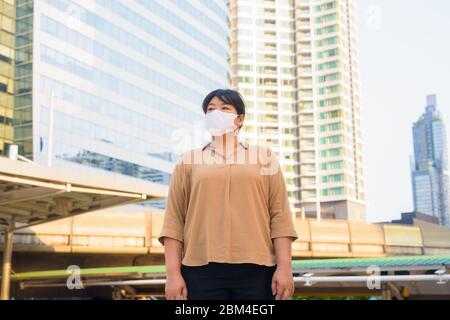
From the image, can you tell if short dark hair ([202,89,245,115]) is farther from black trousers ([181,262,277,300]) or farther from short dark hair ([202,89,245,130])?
black trousers ([181,262,277,300])

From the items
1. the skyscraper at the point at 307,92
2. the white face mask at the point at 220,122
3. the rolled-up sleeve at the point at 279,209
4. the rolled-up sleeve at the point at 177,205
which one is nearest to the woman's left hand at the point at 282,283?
the rolled-up sleeve at the point at 279,209

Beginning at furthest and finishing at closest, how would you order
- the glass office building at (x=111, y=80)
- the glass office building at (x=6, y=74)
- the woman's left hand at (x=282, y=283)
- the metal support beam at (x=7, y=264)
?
Answer: the glass office building at (x=6, y=74)
the glass office building at (x=111, y=80)
the metal support beam at (x=7, y=264)
the woman's left hand at (x=282, y=283)

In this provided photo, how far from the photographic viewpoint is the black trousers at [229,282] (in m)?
3.26

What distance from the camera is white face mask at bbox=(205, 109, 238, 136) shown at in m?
3.58

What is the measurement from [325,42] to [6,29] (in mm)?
71012

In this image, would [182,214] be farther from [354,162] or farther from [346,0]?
[346,0]

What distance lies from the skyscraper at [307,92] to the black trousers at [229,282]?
112 meters

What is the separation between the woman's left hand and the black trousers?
0.07 meters

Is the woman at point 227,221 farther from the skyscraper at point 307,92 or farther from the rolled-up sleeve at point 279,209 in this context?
the skyscraper at point 307,92

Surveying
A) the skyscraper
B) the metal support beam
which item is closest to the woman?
the metal support beam

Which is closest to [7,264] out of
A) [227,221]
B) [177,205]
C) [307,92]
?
[177,205]

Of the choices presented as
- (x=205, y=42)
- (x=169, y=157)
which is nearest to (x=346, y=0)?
(x=205, y=42)

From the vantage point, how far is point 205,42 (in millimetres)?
101250

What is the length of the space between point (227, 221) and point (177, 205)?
1.15ft
